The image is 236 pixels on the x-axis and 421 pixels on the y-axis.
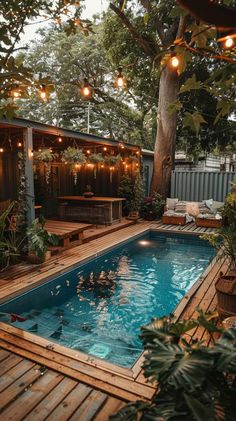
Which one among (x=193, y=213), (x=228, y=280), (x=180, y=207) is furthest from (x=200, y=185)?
(x=228, y=280)

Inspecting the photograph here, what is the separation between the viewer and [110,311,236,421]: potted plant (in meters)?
1.07

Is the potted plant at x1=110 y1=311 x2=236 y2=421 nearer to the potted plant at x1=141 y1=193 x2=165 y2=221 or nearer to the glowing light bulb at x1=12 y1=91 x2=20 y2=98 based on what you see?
the glowing light bulb at x1=12 y1=91 x2=20 y2=98

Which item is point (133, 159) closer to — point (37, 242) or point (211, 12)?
point (37, 242)

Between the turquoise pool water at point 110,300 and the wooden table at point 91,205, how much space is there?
2.27m

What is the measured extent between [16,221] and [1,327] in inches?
109

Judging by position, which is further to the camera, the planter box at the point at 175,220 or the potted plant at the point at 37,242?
the planter box at the point at 175,220

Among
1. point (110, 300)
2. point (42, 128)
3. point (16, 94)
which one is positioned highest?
point (42, 128)

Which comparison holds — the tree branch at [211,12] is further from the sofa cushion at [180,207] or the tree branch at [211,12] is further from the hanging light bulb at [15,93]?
the sofa cushion at [180,207]

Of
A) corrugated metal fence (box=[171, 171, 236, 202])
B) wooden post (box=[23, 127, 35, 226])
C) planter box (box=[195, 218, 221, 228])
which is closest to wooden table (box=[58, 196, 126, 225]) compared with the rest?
planter box (box=[195, 218, 221, 228])

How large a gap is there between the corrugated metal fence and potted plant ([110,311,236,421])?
9815 mm

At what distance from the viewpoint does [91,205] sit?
923 centimetres

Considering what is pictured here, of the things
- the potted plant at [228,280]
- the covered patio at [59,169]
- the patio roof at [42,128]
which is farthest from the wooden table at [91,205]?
the potted plant at [228,280]

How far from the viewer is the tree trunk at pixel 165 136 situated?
10.3 meters

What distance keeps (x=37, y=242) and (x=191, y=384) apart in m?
4.61
